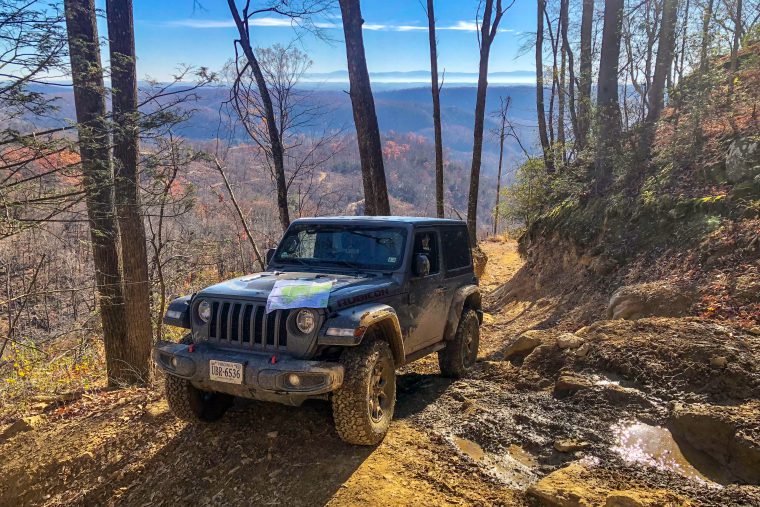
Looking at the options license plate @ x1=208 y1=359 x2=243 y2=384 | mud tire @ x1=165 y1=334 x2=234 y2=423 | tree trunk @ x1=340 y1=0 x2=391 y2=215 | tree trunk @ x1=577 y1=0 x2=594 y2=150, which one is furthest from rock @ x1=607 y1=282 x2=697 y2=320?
tree trunk @ x1=577 y1=0 x2=594 y2=150

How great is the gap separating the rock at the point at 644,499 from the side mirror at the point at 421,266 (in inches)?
94.4

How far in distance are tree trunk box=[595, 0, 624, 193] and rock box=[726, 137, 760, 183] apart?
2.79 meters

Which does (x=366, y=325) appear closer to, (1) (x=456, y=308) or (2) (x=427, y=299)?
(2) (x=427, y=299)

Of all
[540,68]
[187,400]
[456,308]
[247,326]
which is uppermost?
[540,68]

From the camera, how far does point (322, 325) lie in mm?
3660

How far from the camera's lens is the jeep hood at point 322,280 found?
390 cm

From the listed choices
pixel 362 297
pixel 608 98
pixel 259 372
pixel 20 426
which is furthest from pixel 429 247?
pixel 608 98

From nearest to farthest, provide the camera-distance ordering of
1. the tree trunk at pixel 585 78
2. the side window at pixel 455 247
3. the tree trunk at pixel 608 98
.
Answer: the side window at pixel 455 247, the tree trunk at pixel 608 98, the tree trunk at pixel 585 78

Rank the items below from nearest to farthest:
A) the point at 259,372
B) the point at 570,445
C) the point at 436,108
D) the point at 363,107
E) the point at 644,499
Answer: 1. the point at 644,499
2. the point at 259,372
3. the point at 570,445
4. the point at 363,107
5. the point at 436,108

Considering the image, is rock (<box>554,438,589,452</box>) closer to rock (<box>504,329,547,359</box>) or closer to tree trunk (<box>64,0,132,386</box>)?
rock (<box>504,329,547,359</box>)

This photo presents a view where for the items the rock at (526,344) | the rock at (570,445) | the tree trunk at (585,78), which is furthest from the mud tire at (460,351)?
the tree trunk at (585,78)

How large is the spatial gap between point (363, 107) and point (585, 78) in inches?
344

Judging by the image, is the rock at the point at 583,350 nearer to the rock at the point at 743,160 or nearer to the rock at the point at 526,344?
the rock at the point at 526,344

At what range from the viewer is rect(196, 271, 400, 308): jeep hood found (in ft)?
12.8
